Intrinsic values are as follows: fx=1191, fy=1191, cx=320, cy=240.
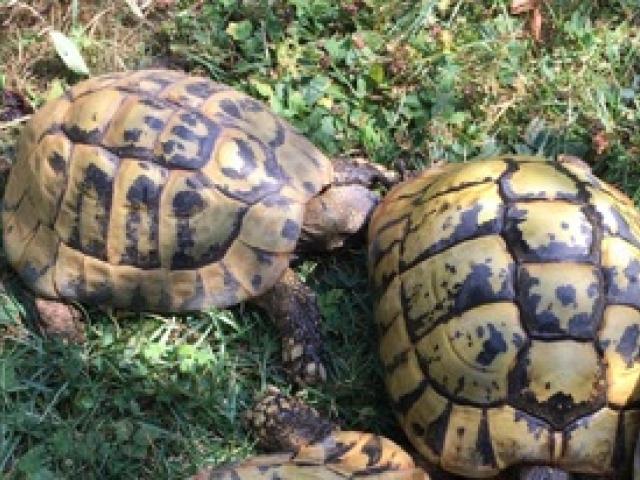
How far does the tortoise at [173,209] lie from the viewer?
4.69m

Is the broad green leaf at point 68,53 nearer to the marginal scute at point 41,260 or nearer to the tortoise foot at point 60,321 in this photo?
the marginal scute at point 41,260

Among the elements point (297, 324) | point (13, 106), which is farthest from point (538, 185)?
point (13, 106)

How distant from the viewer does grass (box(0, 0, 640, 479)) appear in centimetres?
466

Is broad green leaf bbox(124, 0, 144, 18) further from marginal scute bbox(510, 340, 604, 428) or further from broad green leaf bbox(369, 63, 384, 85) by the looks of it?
marginal scute bbox(510, 340, 604, 428)

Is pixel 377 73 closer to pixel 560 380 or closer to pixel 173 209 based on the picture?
pixel 173 209

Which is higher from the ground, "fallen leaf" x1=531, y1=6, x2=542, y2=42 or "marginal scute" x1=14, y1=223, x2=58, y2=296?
"fallen leaf" x1=531, y1=6, x2=542, y2=42

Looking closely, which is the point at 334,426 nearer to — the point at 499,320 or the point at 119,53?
the point at 499,320

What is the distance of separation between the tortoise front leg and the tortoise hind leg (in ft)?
0.47

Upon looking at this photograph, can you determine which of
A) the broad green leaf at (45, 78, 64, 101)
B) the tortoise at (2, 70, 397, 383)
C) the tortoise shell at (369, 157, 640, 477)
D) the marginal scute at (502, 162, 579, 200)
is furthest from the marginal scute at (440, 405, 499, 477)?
the broad green leaf at (45, 78, 64, 101)

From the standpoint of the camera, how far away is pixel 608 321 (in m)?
4.17

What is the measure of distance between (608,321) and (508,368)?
1.27ft

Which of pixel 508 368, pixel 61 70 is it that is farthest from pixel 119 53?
pixel 508 368

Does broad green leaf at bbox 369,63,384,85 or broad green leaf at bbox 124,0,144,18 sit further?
broad green leaf at bbox 124,0,144,18

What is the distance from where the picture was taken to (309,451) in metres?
4.30
